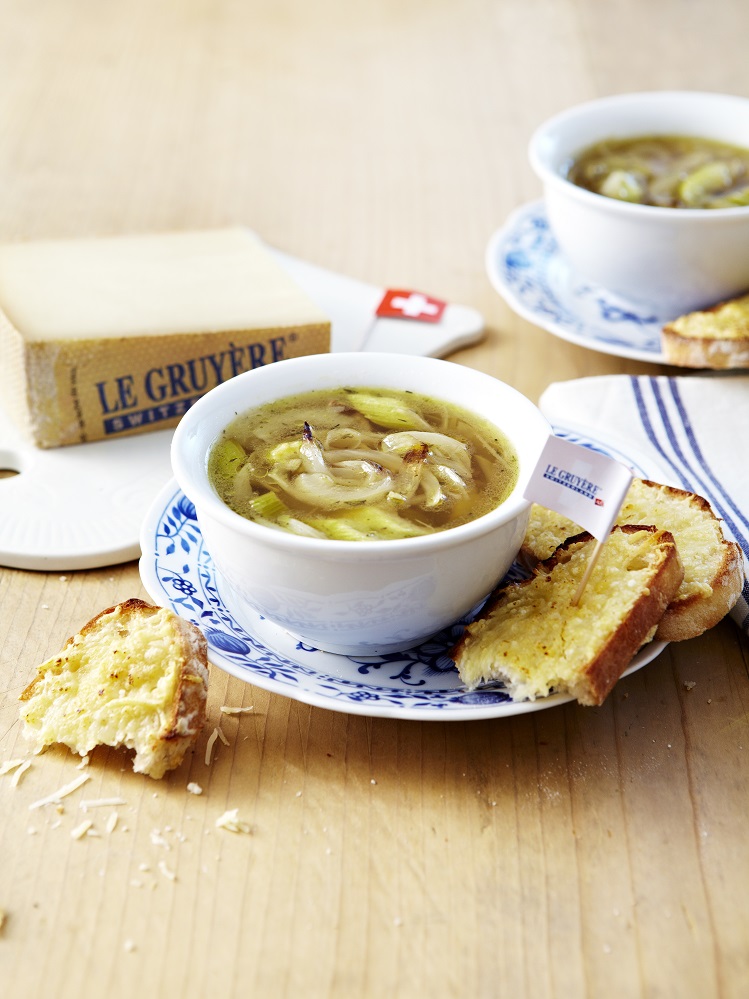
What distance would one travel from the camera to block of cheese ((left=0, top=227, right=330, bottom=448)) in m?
2.79

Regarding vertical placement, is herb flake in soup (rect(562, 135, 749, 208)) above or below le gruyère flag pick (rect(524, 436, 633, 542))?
below

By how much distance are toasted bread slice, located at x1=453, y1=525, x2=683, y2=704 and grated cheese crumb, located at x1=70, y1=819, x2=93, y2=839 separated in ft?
2.20

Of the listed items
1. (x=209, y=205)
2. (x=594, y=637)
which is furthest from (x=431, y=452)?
(x=209, y=205)

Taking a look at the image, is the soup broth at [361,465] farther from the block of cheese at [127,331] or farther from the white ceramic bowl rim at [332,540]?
the block of cheese at [127,331]

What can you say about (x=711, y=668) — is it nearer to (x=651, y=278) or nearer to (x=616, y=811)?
(x=616, y=811)

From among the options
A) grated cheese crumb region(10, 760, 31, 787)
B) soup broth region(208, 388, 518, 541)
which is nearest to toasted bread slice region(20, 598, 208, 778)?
grated cheese crumb region(10, 760, 31, 787)

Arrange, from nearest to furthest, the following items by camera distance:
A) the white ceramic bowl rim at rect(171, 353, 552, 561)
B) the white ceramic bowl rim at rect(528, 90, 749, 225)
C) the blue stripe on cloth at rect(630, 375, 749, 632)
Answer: the white ceramic bowl rim at rect(171, 353, 552, 561) → the blue stripe on cloth at rect(630, 375, 749, 632) → the white ceramic bowl rim at rect(528, 90, 749, 225)

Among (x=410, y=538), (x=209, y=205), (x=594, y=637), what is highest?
(x=410, y=538)

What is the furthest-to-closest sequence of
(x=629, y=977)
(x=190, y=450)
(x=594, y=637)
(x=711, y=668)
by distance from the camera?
1. (x=711, y=668)
2. (x=190, y=450)
3. (x=594, y=637)
4. (x=629, y=977)

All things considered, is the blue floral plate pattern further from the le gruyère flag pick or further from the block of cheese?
the block of cheese

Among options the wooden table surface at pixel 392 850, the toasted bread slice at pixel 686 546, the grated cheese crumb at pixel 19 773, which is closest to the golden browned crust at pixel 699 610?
the toasted bread slice at pixel 686 546

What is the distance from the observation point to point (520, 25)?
5.74 metres

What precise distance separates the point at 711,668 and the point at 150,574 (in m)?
1.11

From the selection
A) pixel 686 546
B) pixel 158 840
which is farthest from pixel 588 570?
pixel 158 840
